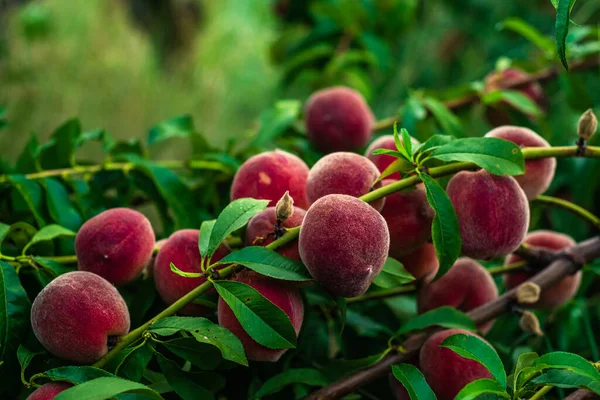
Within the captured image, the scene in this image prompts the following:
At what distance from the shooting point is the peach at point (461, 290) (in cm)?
54

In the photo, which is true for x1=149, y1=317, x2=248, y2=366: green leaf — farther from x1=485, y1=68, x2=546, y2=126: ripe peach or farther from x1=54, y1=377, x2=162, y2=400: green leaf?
x1=485, y1=68, x2=546, y2=126: ripe peach

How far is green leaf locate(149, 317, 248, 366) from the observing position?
40 cm

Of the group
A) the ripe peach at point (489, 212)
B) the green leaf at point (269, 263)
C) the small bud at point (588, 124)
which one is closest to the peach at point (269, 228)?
the green leaf at point (269, 263)

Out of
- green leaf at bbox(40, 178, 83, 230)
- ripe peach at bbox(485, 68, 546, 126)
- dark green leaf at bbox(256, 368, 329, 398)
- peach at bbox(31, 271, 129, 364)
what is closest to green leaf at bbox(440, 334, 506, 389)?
dark green leaf at bbox(256, 368, 329, 398)

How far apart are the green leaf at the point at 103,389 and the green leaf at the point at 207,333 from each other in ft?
0.17

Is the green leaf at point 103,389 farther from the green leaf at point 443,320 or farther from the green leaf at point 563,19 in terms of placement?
the green leaf at point 563,19

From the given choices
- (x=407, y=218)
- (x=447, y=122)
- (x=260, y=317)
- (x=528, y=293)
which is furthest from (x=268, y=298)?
(x=447, y=122)

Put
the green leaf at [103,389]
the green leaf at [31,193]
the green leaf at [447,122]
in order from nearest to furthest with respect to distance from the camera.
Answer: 1. the green leaf at [103,389]
2. the green leaf at [31,193]
3. the green leaf at [447,122]

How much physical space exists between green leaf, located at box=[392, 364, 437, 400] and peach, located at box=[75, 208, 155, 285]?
22 centimetres

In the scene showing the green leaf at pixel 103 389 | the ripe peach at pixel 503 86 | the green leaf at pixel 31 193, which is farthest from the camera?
the ripe peach at pixel 503 86

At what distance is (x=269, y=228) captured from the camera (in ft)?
1.47

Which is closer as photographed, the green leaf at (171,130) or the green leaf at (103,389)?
the green leaf at (103,389)

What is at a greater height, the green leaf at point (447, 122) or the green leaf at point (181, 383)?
the green leaf at point (447, 122)

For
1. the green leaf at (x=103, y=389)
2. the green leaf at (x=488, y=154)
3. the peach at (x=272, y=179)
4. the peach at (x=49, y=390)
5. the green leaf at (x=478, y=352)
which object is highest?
the green leaf at (x=488, y=154)
